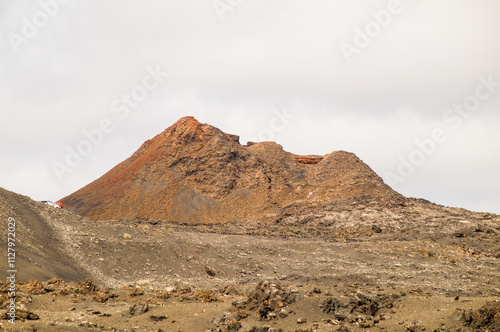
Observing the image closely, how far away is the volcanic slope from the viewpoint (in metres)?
54.0

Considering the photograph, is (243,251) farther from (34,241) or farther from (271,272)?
(34,241)

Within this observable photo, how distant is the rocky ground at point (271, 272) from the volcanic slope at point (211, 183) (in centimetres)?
642

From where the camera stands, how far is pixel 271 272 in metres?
27.0

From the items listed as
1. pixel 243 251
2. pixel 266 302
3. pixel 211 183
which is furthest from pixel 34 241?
pixel 211 183

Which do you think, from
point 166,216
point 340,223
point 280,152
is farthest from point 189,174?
point 340,223

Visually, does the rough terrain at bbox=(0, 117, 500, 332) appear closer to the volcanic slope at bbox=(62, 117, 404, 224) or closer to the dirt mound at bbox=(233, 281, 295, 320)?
the dirt mound at bbox=(233, 281, 295, 320)

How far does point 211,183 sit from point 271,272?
3206 centimetres

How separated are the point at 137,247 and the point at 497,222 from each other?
3593 cm

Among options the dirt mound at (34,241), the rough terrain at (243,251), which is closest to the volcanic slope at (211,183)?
the rough terrain at (243,251)

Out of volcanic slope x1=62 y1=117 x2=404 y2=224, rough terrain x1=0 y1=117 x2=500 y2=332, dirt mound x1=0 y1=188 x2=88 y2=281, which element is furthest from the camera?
volcanic slope x1=62 y1=117 x2=404 y2=224

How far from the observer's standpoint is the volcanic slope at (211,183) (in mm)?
54000

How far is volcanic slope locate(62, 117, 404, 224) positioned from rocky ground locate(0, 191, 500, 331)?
6.42m

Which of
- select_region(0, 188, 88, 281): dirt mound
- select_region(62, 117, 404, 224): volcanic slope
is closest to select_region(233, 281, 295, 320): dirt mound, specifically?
select_region(0, 188, 88, 281): dirt mound

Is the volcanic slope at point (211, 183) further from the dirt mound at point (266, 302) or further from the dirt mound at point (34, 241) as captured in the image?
the dirt mound at point (266, 302)
